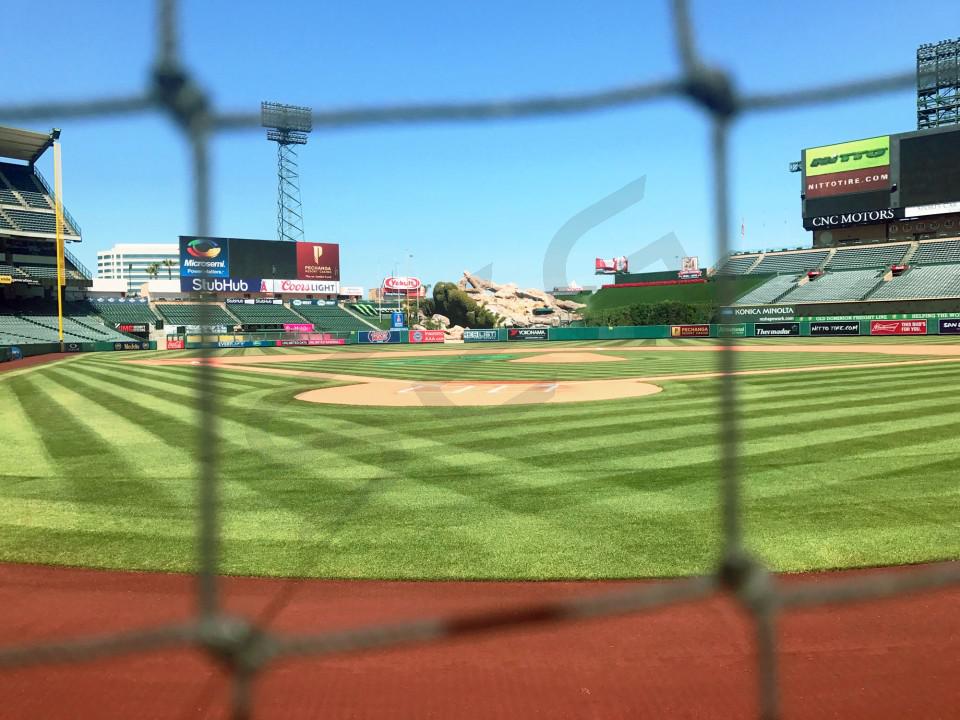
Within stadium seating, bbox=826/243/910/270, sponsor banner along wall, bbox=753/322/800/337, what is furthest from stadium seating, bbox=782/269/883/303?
sponsor banner along wall, bbox=753/322/800/337

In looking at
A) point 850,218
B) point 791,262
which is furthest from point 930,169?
point 791,262

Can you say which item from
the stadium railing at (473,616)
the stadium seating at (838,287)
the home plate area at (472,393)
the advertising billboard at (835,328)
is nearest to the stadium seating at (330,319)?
the advertising billboard at (835,328)

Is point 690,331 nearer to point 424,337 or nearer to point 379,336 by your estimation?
point 424,337

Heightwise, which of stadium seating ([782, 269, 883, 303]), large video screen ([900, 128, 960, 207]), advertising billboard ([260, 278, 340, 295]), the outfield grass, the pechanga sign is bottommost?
the outfield grass

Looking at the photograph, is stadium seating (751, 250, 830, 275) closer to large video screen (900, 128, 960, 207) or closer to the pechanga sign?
the pechanga sign

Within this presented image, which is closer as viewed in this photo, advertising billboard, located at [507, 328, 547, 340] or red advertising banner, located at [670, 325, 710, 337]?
red advertising banner, located at [670, 325, 710, 337]

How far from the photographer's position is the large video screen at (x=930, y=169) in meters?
49.0

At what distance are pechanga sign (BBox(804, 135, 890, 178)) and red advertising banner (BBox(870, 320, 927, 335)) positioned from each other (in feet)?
63.8

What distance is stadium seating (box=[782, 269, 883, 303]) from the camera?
4922 centimetres

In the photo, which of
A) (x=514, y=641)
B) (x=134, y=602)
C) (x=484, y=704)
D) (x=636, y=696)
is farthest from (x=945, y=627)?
(x=134, y=602)

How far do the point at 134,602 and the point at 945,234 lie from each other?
6257cm

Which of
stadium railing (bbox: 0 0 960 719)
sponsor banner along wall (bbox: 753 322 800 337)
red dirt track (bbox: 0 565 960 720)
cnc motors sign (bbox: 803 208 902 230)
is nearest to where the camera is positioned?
stadium railing (bbox: 0 0 960 719)

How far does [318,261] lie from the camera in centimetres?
5950

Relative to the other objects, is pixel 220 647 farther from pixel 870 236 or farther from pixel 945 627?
pixel 870 236
